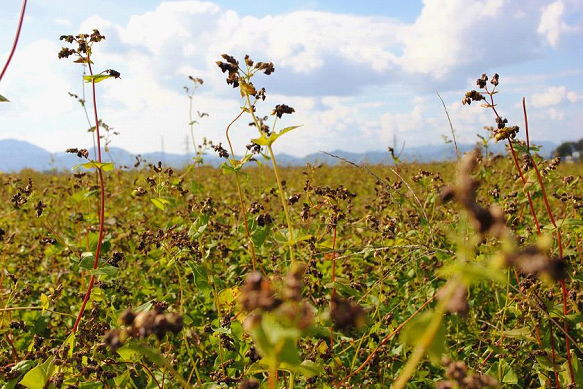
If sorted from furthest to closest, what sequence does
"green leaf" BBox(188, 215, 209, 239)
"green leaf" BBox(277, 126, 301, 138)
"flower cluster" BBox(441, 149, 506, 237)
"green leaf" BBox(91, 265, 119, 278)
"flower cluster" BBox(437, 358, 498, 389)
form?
1. "green leaf" BBox(188, 215, 209, 239)
2. "green leaf" BBox(91, 265, 119, 278)
3. "green leaf" BBox(277, 126, 301, 138)
4. "flower cluster" BBox(437, 358, 498, 389)
5. "flower cluster" BBox(441, 149, 506, 237)

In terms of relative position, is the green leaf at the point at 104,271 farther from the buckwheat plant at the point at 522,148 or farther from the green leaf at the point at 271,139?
the buckwheat plant at the point at 522,148

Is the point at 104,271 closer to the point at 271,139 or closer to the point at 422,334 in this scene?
the point at 271,139

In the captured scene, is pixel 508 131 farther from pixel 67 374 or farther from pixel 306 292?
pixel 67 374

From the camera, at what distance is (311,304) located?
2.31 meters

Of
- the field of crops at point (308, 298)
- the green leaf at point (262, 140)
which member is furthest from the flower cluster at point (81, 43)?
the green leaf at point (262, 140)

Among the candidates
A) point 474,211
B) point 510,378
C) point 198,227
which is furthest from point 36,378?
point 510,378

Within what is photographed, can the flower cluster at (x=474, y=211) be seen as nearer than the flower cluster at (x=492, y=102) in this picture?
Yes

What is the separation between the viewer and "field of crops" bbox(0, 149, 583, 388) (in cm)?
77

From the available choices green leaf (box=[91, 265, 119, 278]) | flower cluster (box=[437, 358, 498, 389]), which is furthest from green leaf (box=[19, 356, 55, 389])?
flower cluster (box=[437, 358, 498, 389])

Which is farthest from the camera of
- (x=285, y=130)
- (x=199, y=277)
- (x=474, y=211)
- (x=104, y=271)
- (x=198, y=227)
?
(x=198, y=227)

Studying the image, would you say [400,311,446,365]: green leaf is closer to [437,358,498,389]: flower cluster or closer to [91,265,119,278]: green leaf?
[437,358,498,389]: flower cluster

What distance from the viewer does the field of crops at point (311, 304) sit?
2.53 ft

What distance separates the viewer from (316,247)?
2.49 m

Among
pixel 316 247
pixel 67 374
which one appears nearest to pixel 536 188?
pixel 316 247
